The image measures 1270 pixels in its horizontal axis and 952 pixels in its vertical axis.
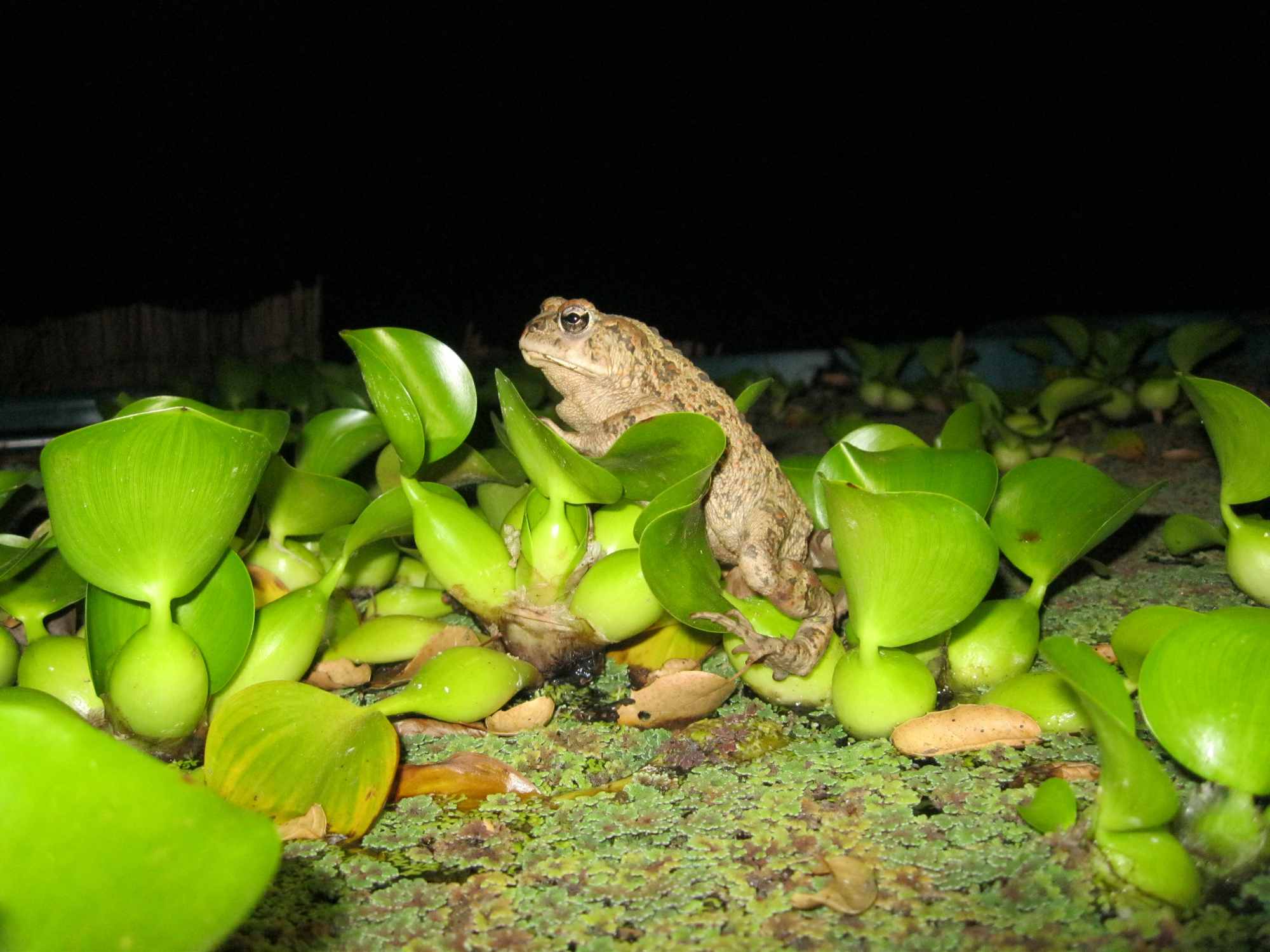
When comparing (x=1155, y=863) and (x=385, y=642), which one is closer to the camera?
(x=1155, y=863)

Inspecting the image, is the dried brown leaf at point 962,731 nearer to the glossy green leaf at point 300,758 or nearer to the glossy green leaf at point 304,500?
the glossy green leaf at point 300,758

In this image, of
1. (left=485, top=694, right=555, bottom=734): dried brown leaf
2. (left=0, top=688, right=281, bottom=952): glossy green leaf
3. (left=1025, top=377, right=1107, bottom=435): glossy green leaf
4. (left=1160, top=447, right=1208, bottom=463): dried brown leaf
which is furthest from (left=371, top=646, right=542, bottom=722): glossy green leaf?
(left=1160, top=447, right=1208, bottom=463): dried brown leaf

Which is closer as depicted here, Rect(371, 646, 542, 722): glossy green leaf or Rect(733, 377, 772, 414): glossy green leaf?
Rect(371, 646, 542, 722): glossy green leaf

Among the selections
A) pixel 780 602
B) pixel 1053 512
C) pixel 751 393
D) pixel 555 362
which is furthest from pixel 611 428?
pixel 1053 512

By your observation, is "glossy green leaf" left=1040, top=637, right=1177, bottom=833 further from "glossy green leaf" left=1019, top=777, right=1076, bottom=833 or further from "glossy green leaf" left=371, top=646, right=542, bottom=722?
"glossy green leaf" left=371, top=646, right=542, bottom=722

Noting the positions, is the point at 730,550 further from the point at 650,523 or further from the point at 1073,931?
the point at 1073,931

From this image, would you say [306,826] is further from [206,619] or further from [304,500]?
[304,500]

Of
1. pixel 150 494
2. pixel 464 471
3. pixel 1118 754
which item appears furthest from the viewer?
pixel 464 471
